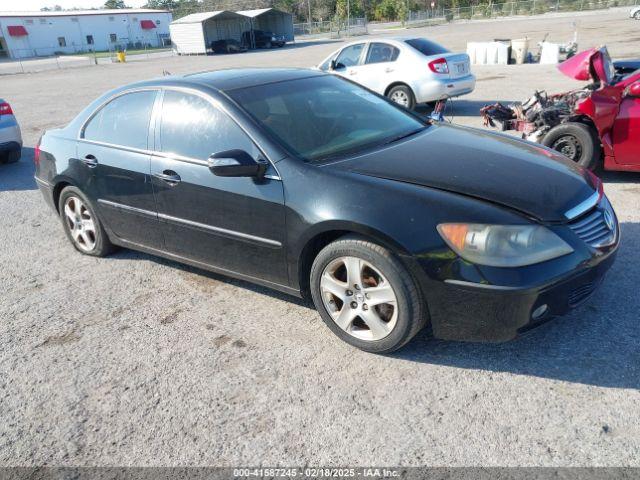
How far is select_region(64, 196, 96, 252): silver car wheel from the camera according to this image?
4.91m

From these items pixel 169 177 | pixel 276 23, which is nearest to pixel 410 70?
pixel 169 177

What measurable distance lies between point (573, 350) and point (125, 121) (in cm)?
366

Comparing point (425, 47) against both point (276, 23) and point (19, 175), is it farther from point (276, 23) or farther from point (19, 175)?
point (276, 23)

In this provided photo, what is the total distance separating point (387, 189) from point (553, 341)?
1.35 metres

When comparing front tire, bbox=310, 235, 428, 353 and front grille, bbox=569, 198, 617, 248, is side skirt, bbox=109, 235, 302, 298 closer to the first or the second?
front tire, bbox=310, 235, 428, 353

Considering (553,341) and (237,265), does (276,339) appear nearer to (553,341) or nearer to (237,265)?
(237,265)

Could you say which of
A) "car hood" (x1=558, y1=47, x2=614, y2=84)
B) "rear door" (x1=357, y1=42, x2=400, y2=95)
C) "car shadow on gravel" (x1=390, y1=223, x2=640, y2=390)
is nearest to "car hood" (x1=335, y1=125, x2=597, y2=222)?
"car shadow on gravel" (x1=390, y1=223, x2=640, y2=390)

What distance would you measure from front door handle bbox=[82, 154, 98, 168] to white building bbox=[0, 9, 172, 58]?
68368mm

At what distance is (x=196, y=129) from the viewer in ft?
12.6

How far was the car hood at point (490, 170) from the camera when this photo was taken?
2990mm

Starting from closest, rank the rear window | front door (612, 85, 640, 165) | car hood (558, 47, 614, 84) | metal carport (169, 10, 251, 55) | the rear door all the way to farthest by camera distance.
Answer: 1. front door (612, 85, 640, 165)
2. car hood (558, 47, 614, 84)
3. the rear window
4. the rear door
5. metal carport (169, 10, 251, 55)

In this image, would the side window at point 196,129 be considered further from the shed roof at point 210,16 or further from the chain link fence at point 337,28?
the chain link fence at point 337,28

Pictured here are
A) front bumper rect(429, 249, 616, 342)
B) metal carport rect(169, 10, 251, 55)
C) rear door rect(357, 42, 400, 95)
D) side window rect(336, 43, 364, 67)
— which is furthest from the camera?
metal carport rect(169, 10, 251, 55)

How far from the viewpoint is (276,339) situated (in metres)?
3.49
